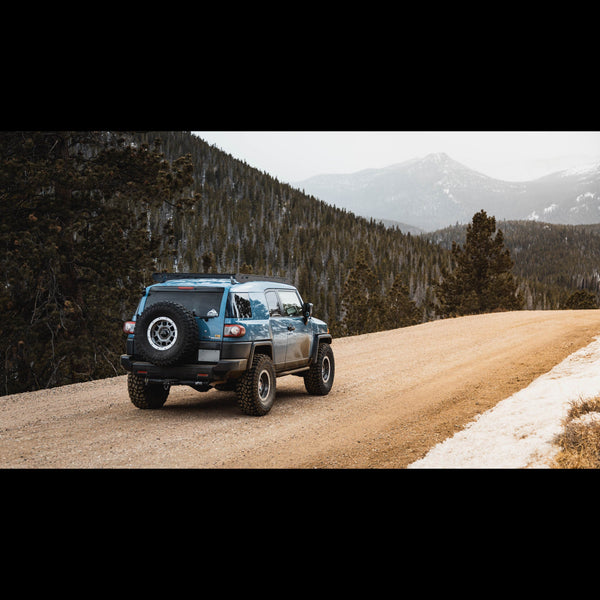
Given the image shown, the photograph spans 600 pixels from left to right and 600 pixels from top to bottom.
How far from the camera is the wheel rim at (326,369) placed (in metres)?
10.8

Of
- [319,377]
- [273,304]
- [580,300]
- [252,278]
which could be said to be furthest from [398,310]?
[252,278]

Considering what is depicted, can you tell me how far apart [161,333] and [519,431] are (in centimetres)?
507

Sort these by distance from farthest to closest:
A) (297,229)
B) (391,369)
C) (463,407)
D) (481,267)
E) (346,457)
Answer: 1. (297,229)
2. (481,267)
3. (391,369)
4. (463,407)
5. (346,457)

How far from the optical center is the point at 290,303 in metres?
10.1

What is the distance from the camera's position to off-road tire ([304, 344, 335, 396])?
10539mm

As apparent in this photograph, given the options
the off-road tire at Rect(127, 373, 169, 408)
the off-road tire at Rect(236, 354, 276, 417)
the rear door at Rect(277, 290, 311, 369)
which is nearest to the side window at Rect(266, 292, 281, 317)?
the rear door at Rect(277, 290, 311, 369)

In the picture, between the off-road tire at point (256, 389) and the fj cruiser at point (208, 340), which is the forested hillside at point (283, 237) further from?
the off-road tire at point (256, 389)

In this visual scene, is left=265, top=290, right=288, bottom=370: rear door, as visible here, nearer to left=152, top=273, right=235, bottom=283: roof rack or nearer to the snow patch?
left=152, top=273, right=235, bottom=283: roof rack

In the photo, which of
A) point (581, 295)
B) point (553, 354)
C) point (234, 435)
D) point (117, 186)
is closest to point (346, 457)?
point (234, 435)

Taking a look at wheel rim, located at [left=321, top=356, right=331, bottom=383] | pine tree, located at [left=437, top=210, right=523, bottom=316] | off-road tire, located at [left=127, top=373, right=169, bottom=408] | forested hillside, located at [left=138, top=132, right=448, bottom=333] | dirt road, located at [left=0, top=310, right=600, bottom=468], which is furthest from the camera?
forested hillside, located at [left=138, top=132, right=448, bottom=333]

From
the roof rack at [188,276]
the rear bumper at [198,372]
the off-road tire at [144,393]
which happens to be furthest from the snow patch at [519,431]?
the off-road tire at [144,393]

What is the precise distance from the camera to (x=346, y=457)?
6.21 meters

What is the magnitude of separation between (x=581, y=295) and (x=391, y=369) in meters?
46.6

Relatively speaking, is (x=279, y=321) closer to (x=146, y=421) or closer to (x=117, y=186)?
(x=146, y=421)
